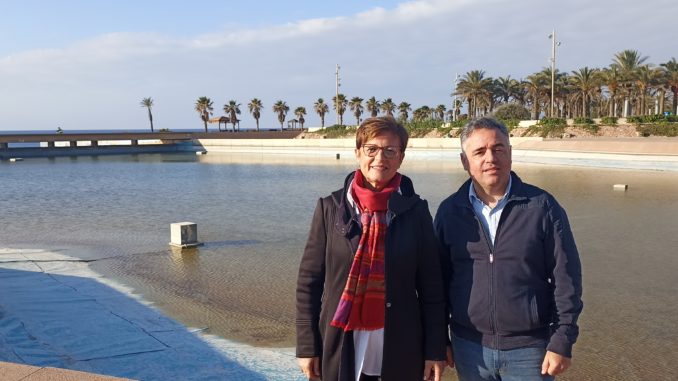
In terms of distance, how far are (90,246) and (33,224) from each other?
4524mm

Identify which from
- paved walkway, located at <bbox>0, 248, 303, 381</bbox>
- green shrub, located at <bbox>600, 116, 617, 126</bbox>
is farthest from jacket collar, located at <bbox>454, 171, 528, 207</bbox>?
green shrub, located at <bbox>600, 116, 617, 126</bbox>

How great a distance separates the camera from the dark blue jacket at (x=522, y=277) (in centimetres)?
261

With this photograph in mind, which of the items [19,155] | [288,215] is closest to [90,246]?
[288,215]

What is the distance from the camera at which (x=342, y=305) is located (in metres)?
2.65

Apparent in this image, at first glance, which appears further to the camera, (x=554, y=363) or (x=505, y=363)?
(x=505, y=363)

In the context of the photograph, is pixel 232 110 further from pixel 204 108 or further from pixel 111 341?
pixel 111 341

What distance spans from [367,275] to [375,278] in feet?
0.13

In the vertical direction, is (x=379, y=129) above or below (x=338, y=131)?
below

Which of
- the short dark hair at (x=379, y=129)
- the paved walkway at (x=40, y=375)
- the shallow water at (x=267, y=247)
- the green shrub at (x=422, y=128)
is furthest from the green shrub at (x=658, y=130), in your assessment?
the paved walkway at (x=40, y=375)

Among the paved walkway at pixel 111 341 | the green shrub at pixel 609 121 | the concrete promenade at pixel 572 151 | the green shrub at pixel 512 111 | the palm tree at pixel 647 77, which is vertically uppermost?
the palm tree at pixel 647 77

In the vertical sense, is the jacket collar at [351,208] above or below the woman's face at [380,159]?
below

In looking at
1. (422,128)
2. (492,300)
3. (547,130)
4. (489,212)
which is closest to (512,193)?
(489,212)

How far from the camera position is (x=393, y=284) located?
2.69 metres

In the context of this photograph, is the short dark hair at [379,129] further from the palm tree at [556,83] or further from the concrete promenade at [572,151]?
the palm tree at [556,83]
